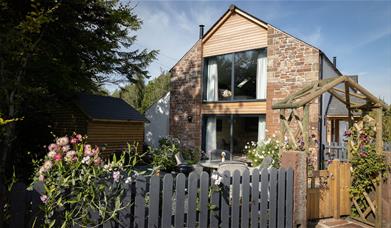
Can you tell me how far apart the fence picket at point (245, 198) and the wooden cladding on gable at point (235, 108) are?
9.20 meters

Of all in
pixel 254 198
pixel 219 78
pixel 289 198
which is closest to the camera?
pixel 254 198

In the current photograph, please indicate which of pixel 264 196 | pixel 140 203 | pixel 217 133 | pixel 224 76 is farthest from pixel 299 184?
pixel 224 76

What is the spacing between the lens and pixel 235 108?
1430 cm

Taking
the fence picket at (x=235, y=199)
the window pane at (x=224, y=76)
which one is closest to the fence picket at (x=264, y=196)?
the fence picket at (x=235, y=199)

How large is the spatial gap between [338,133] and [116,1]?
12.7 meters

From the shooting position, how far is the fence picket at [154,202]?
139 inches

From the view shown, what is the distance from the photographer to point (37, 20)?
837 cm

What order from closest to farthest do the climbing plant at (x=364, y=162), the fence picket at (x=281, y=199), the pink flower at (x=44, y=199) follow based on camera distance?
the pink flower at (x=44, y=199) → the fence picket at (x=281, y=199) → the climbing plant at (x=364, y=162)

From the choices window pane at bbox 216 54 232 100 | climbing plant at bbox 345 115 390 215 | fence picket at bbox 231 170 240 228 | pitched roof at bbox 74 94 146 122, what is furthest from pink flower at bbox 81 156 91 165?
pitched roof at bbox 74 94 146 122

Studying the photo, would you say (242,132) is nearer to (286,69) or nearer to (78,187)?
(286,69)

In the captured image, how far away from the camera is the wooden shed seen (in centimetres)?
1634

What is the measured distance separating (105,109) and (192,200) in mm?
14714

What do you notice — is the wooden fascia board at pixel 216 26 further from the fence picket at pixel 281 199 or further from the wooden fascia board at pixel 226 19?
the fence picket at pixel 281 199

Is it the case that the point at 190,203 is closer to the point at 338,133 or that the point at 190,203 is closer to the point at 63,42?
the point at 63,42
